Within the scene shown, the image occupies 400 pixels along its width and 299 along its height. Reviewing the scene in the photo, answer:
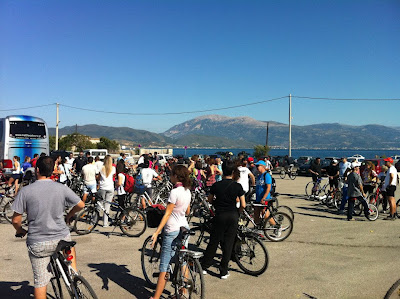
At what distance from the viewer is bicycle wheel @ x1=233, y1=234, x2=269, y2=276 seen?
5801 millimetres

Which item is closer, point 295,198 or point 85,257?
point 85,257

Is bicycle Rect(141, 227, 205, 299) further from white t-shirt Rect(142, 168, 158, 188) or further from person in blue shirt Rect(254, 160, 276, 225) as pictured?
white t-shirt Rect(142, 168, 158, 188)

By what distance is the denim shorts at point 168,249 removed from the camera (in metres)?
4.52

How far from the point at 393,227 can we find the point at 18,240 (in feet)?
32.3

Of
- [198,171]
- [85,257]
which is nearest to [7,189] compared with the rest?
[85,257]

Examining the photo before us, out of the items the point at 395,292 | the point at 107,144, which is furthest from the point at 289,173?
the point at 107,144

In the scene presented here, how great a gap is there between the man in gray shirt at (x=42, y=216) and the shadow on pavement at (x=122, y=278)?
1.74 metres

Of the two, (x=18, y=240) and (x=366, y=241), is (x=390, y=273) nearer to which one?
(x=366, y=241)

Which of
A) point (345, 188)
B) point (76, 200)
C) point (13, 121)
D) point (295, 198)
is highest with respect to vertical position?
point (13, 121)

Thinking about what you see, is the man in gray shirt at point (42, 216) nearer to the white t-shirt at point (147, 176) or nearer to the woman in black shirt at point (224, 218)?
the woman in black shirt at point (224, 218)

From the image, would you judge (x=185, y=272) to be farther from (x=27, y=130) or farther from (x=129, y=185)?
(x=27, y=130)

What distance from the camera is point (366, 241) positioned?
8.20 metres

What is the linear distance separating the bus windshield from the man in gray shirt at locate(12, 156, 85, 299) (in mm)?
18457

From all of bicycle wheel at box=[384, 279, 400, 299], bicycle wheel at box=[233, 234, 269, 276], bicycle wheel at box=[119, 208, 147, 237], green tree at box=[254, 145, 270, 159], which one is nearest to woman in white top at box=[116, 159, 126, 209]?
bicycle wheel at box=[119, 208, 147, 237]
